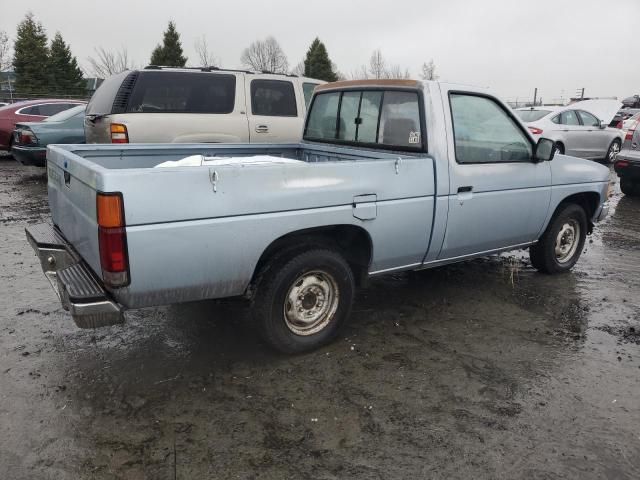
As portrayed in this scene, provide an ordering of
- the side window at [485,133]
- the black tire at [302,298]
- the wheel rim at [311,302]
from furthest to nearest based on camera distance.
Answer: the side window at [485,133]
the wheel rim at [311,302]
the black tire at [302,298]

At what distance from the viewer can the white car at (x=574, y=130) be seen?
41.1ft

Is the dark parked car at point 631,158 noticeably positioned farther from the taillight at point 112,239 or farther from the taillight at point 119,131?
the taillight at point 112,239

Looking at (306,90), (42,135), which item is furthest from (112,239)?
(42,135)

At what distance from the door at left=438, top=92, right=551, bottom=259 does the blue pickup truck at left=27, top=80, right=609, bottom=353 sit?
0.01m

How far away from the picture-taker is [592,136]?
44.8ft

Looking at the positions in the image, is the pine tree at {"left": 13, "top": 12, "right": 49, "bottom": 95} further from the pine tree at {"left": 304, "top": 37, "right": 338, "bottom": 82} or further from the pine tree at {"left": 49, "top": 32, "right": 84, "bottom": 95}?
the pine tree at {"left": 304, "top": 37, "right": 338, "bottom": 82}

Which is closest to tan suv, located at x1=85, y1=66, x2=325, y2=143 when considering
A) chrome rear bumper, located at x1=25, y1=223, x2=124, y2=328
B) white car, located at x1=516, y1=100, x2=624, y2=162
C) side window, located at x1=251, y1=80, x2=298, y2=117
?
side window, located at x1=251, y1=80, x2=298, y2=117

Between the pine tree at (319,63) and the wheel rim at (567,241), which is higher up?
the pine tree at (319,63)

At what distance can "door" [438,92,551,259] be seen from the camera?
4055mm

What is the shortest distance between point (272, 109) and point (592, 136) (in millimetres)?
9742

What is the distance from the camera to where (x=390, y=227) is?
3.65 m

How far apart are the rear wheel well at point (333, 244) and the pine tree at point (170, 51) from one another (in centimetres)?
3957

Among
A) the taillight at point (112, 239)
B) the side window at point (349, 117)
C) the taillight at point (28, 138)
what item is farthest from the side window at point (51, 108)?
the taillight at point (112, 239)

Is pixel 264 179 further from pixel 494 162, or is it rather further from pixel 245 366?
pixel 494 162
